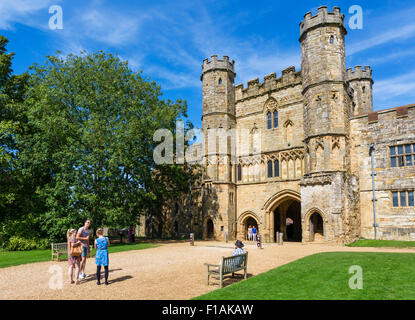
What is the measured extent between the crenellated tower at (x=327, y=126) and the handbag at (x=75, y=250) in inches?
595

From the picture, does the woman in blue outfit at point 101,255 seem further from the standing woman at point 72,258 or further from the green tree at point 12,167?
the green tree at point 12,167

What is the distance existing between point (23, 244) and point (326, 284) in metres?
17.9

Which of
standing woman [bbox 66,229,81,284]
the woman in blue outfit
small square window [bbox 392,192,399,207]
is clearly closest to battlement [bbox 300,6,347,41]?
small square window [bbox 392,192,399,207]

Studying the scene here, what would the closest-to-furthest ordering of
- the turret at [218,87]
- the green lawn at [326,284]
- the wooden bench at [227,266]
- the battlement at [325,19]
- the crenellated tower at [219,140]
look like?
the green lawn at [326,284] → the wooden bench at [227,266] → the battlement at [325,19] → the crenellated tower at [219,140] → the turret at [218,87]

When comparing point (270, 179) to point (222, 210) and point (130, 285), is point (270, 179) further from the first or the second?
point (130, 285)

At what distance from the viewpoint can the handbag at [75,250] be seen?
8757 millimetres

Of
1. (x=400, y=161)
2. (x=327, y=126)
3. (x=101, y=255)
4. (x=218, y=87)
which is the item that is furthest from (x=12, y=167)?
(x=400, y=161)

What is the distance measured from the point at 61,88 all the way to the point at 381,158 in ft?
69.8

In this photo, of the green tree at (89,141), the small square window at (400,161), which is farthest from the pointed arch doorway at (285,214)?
the green tree at (89,141)

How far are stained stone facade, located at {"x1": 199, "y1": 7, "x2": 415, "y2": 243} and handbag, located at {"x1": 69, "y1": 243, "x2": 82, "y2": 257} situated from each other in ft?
48.9

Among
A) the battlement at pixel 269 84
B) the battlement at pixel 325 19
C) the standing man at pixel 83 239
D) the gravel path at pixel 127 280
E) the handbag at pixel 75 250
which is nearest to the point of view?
the gravel path at pixel 127 280

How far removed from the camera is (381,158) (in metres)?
19.9

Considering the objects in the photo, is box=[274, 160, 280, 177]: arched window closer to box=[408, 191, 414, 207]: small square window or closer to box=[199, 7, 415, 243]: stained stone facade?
box=[199, 7, 415, 243]: stained stone facade
